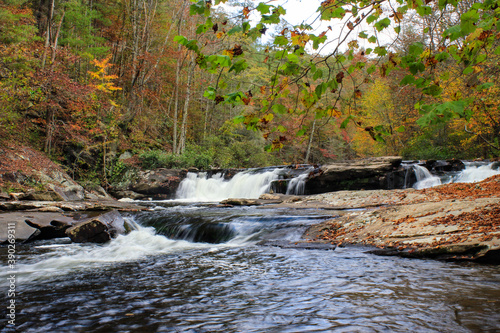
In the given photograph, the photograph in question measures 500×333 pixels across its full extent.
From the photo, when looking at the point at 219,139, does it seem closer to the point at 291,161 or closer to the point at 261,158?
the point at 261,158

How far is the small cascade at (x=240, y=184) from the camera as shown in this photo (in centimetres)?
1485

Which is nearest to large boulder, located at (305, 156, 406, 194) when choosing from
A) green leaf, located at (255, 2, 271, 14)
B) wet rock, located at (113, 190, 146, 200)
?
wet rock, located at (113, 190, 146, 200)

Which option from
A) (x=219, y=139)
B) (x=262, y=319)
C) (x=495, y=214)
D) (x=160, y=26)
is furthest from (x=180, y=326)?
(x=160, y=26)

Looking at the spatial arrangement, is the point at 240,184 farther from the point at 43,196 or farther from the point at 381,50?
the point at 381,50

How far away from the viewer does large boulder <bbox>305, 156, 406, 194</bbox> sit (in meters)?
13.3

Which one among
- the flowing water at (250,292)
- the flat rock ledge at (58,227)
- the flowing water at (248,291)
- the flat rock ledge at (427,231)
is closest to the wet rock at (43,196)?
the flat rock ledge at (58,227)

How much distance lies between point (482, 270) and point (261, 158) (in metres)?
22.7

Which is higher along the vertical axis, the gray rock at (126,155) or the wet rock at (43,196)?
the gray rock at (126,155)

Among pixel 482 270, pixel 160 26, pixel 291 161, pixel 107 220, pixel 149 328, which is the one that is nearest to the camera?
pixel 149 328

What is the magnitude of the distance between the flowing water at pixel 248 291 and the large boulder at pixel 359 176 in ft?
28.0

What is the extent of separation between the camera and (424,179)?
13008 millimetres

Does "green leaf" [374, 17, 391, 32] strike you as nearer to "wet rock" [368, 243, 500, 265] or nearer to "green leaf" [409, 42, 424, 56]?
"green leaf" [409, 42, 424, 56]

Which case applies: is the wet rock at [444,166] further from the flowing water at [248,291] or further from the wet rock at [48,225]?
the wet rock at [48,225]

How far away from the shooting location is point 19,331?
248 centimetres
